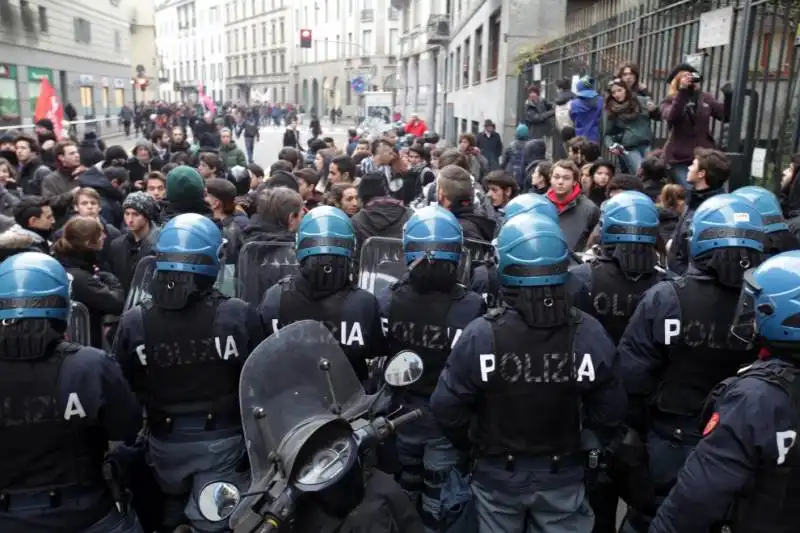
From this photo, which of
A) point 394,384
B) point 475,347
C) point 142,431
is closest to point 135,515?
point 142,431

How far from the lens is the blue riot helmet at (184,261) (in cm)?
324

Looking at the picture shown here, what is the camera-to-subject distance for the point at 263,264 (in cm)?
478

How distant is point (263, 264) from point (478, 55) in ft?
66.5

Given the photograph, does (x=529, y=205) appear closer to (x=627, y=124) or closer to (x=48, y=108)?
(x=627, y=124)

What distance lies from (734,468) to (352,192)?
4.56m

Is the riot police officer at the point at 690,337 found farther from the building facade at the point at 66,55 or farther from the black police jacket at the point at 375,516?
the building facade at the point at 66,55

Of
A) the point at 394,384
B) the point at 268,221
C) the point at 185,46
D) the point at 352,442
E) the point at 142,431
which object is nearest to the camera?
the point at 352,442

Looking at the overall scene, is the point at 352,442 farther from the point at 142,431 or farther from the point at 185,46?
the point at 185,46

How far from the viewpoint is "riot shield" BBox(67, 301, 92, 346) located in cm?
395

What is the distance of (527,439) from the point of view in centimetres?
289

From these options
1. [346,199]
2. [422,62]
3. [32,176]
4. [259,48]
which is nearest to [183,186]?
[346,199]

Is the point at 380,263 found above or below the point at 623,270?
below

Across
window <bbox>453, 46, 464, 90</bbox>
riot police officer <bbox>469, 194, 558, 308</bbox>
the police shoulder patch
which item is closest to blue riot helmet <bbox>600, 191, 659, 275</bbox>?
riot police officer <bbox>469, 194, 558, 308</bbox>

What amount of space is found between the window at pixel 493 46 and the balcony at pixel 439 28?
12999 millimetres
